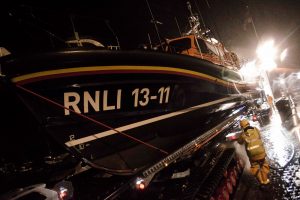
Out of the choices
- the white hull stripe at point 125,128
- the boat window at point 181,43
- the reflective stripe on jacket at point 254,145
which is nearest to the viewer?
the white hull stripe at point 125,128

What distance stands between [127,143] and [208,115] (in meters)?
2.01

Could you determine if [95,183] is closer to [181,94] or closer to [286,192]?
[181,94]

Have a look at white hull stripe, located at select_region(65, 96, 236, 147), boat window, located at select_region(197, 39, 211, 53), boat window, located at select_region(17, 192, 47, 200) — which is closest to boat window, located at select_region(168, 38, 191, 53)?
boat window, located at select_region(197, 39, 211, 53)

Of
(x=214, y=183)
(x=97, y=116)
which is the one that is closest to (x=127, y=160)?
(x=97, y=116)

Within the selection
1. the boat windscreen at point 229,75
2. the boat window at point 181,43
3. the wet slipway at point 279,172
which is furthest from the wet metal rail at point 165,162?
→ the boat window at point 181,43

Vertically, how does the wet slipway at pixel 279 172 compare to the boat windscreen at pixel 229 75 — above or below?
below

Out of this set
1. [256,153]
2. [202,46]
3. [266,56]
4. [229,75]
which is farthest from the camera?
[266,56]

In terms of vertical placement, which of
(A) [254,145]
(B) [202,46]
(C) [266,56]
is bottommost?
(A) [254,145]

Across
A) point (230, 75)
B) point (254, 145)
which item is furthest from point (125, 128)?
point (230, 75)

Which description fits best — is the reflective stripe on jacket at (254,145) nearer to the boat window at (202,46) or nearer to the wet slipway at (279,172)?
the wet slipway at (279,172)

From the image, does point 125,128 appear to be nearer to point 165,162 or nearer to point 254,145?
point 165,162

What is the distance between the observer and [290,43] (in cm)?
3291

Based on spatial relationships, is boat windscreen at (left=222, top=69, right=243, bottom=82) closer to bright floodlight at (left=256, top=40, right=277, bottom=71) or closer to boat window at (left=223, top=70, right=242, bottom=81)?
boat window at (left=223, top=70, right=242, bottom=81)

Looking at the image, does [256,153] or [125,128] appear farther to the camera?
[256,153]
